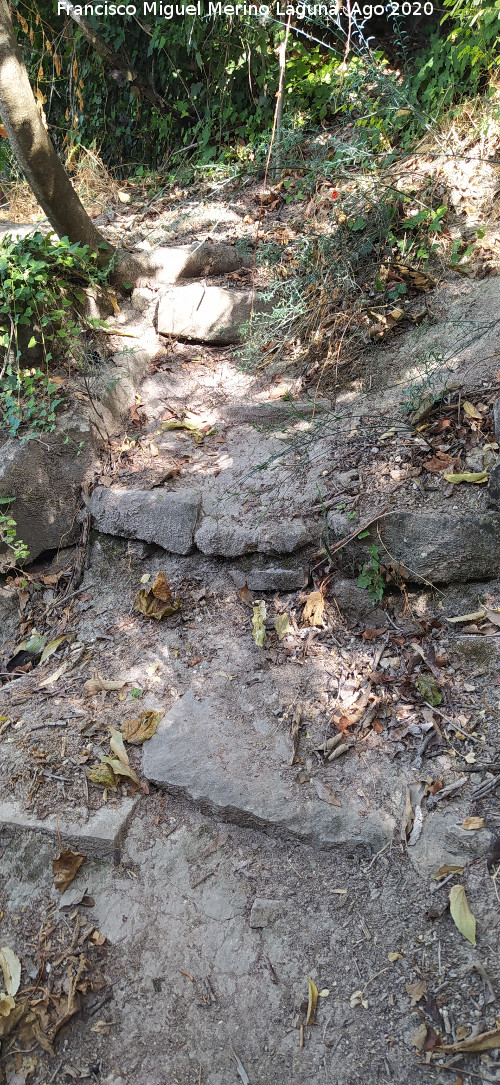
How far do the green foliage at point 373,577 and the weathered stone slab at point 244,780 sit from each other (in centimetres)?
72

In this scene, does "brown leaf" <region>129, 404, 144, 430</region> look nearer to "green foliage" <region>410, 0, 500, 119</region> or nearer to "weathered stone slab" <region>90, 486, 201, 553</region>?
"weathered stone slab" <region>90, 486, 201, 553</region>

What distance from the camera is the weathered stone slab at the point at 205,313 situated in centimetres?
449

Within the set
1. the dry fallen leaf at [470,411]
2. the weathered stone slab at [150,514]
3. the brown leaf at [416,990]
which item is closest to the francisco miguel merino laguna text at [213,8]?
the dry fallen leaf at [470,411]

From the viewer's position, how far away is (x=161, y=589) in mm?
3160

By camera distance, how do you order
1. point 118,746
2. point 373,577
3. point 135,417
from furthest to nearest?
point 135,417
point 373,577
point 118,746

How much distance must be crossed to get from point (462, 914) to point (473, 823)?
10.6 inches

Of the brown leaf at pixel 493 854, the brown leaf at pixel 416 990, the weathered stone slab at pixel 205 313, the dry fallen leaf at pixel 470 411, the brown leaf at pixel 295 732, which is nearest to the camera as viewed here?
the brown leaf at pixel 416 990

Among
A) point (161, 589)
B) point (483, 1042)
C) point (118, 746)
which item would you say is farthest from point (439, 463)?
point (483, 1042)

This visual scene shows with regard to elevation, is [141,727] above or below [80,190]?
below

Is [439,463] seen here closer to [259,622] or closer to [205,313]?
[259,622]

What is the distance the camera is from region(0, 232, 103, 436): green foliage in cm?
373

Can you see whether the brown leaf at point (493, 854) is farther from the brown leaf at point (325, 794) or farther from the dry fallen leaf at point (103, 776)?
the dry fallen leaf at point (103, 776)

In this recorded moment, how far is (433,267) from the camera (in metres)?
3.70

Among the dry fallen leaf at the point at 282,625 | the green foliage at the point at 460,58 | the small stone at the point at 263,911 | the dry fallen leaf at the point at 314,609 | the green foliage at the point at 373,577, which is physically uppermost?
the green foliage at the point at 460,58
